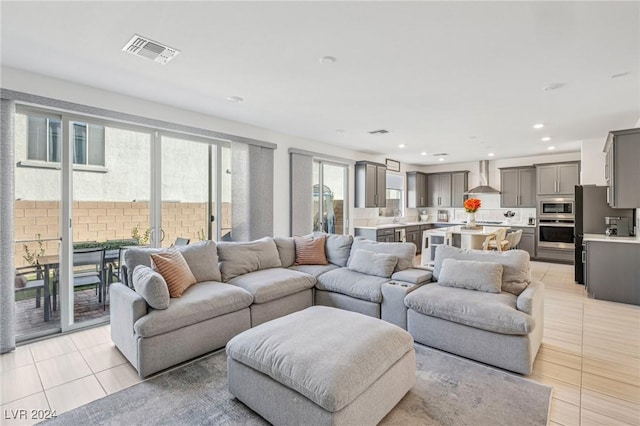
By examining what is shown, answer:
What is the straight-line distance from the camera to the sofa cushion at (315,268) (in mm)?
3975

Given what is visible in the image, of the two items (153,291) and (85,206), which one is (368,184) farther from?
(153,291)

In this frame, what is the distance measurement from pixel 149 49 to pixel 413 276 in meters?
3.30

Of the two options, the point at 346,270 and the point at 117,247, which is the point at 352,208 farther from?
the point at 117,247

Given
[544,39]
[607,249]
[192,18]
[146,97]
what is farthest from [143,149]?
[607,249]

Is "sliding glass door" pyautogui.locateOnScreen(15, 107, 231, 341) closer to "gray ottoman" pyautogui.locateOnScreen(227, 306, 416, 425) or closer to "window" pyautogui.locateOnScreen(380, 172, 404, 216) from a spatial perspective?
"gray ottoman" pyautogui.locateOnScreen(227, 306, 416, 425)

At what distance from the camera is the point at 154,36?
2359 mm

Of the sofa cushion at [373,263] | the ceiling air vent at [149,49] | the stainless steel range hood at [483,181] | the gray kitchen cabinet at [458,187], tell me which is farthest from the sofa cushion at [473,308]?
the gray kitchen cabinet at [458,187]

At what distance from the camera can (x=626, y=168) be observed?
4078 mm

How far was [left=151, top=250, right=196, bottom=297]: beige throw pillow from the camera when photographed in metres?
2.89

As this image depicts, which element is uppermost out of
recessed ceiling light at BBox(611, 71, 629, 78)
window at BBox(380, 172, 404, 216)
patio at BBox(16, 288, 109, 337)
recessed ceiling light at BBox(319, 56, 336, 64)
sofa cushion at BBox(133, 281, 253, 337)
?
recessed ceiling light at BBox(319, 56, 336, 64)

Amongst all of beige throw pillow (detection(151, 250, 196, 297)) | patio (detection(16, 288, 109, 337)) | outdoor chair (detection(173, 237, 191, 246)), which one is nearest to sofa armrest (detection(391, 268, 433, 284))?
beige throw pillow (detection(151, 250, 196, 297))

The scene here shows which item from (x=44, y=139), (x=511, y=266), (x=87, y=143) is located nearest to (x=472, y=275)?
(x=511, y=266)

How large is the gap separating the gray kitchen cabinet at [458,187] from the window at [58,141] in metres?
8.35

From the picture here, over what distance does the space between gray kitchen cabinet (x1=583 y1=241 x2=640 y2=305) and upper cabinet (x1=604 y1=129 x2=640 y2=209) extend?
0.67 metres
